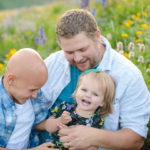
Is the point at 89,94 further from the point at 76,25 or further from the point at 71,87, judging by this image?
the point at 76,25

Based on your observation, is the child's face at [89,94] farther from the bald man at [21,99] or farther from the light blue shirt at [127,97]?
the bald man at [21,99]

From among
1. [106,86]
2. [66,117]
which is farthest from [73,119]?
[106,86]

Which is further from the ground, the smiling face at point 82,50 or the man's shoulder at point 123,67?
the smiling face at point 82,50

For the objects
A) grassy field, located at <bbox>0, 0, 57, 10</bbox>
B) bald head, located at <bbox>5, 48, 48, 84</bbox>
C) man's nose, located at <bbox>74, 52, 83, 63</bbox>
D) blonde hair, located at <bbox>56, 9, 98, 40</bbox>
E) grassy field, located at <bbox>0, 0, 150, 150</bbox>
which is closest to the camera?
bald head, located at <bbox>5, 48, 48, 84</bbox>

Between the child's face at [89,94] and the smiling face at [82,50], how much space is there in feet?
0.59

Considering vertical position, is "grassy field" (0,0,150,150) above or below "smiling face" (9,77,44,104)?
above

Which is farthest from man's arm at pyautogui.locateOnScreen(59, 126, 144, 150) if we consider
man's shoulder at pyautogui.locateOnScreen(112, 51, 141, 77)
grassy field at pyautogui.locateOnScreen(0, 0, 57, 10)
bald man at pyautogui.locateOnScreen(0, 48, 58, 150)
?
grassy field at pyautogui.locateOnScreen(0, 0, 57, 10)

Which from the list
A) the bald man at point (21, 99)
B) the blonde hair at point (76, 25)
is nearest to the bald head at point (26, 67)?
the bald man at point (21, 99)

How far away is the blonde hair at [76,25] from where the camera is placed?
229 cm

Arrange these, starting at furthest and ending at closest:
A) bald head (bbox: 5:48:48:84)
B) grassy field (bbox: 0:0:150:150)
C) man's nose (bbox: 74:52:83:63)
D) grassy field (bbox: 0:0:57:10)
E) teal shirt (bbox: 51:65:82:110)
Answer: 1. grassy field (bbox: 0:0:57:10)
2. grassy field (bbox: 0:0:150:150)
3. teal shirt (bbox: 51:65:82:110)
4. man's nose (bbox: 74:52:83:63)
5. bald head (bbox: 5:48:48:84)

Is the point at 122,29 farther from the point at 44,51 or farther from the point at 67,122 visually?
the point at 67,122

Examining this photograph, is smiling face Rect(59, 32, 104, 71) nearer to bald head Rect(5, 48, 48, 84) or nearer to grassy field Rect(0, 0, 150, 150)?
bald head Rect(5, 48, 48, 84)

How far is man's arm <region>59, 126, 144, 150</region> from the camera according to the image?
2.36 meters

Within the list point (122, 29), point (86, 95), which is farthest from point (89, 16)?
point (122, 29)
